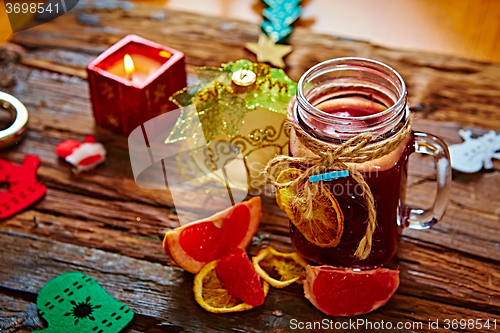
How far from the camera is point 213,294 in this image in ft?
2.77

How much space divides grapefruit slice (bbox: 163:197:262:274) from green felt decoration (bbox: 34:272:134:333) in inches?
4.6

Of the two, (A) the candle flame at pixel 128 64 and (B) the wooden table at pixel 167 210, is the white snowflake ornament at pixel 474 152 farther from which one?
(A) the candle flame at pixel 128 64

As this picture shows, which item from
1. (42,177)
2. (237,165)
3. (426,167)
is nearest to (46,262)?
(42,177)

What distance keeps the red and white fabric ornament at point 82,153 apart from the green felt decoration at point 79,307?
240 millimetres

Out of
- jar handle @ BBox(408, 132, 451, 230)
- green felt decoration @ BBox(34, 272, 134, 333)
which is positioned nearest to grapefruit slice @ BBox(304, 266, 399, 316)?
jar handle @ BBox(408, 132, 451, 230)

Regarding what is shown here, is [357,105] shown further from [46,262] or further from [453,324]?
[46,262]

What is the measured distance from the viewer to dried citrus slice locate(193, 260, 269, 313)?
817 mm

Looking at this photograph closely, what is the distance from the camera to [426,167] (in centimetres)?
103

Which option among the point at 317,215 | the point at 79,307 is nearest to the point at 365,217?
the point at 317,215

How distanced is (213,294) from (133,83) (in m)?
0.43

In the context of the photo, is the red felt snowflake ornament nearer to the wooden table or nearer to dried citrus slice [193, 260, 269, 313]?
the wooden table

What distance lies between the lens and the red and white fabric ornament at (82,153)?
40.3 inches

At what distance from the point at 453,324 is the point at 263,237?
0.33 meters

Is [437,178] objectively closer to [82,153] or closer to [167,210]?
[167,210]
